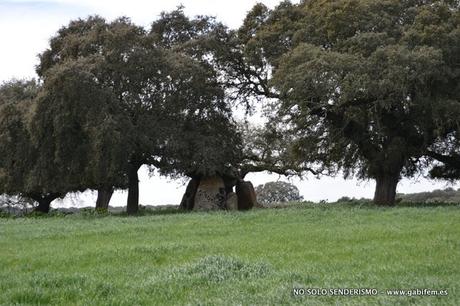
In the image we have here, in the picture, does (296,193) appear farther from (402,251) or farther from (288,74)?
(402,251)

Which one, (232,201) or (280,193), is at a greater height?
(280,193)

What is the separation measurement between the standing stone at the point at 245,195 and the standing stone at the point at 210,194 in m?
2.24

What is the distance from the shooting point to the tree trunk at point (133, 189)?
3678cm

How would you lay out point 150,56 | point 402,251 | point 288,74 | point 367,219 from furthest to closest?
1. point 150,56
2. point 288,74
3. point 367,219
4. point 402,251

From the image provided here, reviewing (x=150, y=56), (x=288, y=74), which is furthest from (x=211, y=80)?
(x=288, y=74)

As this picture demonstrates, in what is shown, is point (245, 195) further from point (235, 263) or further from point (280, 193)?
point (235, 263)

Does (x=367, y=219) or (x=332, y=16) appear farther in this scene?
(x=332, y=16)

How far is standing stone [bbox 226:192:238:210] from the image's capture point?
37188mm

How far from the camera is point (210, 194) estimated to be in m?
37.8

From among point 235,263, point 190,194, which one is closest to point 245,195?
point 190,194

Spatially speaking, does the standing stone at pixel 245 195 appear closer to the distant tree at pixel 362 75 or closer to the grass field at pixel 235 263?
the distant tree at pixel 362 75

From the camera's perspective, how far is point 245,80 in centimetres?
4000

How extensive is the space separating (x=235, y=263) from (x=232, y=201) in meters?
27.2

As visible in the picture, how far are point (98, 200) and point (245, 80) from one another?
1814 cm
